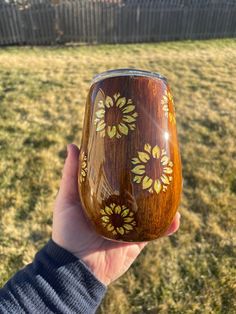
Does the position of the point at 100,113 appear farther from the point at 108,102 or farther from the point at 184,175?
the point at 184,175

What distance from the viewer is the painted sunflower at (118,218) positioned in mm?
1664

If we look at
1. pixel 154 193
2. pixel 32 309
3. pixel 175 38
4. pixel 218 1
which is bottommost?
pixel 175 38

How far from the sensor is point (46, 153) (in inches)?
171

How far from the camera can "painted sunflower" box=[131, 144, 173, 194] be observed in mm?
1630

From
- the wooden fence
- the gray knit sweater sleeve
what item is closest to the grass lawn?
the gray knit sweater sleeve

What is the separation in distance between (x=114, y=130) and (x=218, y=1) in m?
11.2

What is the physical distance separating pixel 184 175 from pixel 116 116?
2.57 m

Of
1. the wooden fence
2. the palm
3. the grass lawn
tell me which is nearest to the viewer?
the palm

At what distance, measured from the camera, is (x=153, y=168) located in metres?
1.65

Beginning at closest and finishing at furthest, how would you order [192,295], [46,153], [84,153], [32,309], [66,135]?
[32,309], [84,153], [192,295], [46,153], [66,135]

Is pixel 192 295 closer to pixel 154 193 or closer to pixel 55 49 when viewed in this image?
pixel 154 193

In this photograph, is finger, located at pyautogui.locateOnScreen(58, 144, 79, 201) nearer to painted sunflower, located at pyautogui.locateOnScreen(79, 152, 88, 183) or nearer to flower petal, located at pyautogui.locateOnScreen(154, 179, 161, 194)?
painted sunflower, located at pyautogui.locateOnScreen(79, 152, 88, 183)

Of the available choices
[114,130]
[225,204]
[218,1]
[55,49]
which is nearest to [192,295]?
[225,204]

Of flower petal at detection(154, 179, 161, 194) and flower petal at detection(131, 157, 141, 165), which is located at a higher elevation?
flower petal at detection(131, 157, 141, 165)
